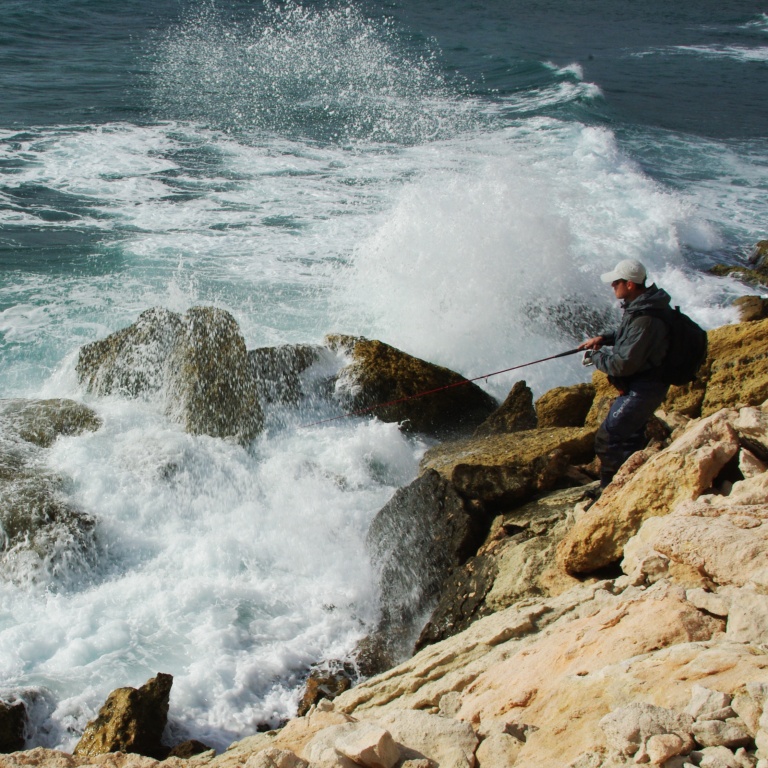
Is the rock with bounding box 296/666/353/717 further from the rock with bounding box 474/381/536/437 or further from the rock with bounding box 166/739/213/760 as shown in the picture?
the rock with bounding box 474/381/536/437

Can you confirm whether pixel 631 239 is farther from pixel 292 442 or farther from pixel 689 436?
pixel 689 436

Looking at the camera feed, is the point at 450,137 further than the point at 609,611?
Yes

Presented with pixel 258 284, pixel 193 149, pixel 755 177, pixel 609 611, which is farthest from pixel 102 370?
pixel 755 177

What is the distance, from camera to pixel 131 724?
4633mm

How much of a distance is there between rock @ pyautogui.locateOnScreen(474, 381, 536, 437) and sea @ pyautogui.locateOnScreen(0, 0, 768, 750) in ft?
2.66

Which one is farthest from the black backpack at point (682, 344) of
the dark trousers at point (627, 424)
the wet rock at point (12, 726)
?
the wet rock at point (12, 726)

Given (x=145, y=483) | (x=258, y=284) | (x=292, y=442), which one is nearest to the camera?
(x=145, y=483)

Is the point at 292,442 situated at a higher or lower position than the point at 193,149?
lower

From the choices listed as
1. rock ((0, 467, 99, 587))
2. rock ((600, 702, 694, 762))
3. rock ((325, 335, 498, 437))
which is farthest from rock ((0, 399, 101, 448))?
rock ((600, 702, 694, 762))

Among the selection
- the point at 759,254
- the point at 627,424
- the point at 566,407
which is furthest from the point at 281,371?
the point at 759,254

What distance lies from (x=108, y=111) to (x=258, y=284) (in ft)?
33.3

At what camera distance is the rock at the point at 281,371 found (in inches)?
345

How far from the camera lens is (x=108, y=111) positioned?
19188mm

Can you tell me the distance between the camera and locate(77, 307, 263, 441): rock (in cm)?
825
